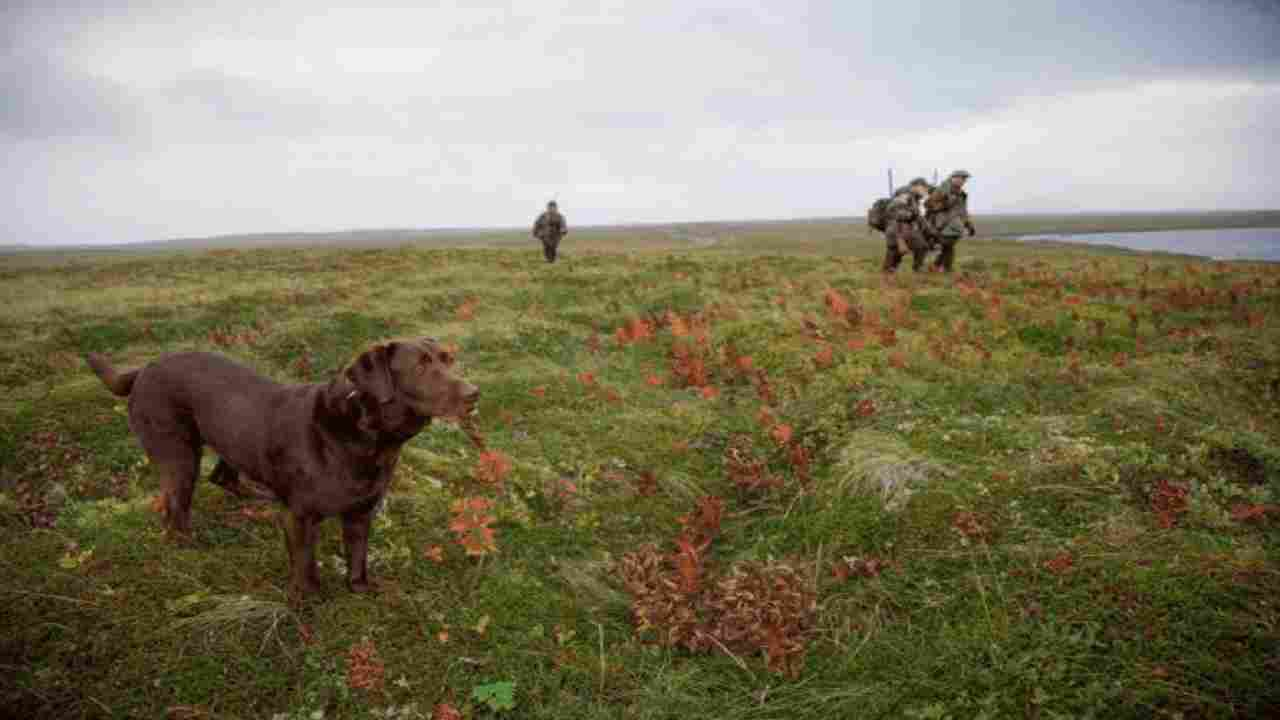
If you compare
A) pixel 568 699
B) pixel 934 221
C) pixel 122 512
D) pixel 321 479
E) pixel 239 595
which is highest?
pixel 934 221

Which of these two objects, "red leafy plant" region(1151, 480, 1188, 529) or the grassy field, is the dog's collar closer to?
the grassy field

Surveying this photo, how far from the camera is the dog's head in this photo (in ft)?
14.4

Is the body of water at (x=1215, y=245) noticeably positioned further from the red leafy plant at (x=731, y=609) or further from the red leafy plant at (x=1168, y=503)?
the red leafy plant at (x=731, y=609)

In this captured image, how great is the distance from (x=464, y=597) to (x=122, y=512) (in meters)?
3.58

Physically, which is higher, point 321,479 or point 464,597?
point 321,479

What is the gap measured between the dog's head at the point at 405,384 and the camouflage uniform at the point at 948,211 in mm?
18553

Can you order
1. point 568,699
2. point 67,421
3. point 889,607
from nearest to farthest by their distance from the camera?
point 568,699, point 889,607, point 67,421

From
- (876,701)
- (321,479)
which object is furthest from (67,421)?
(876,701)

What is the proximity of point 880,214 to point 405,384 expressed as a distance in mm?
21187

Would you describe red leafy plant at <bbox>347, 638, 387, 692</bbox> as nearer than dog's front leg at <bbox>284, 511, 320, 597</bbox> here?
Yes

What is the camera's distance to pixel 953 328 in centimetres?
1204

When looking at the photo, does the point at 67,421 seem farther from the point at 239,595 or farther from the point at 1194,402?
the point at 1194,402

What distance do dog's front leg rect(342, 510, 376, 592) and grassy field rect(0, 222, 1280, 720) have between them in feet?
0.59

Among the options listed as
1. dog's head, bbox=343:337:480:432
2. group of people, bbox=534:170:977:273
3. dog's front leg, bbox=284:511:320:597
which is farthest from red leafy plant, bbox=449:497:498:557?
group of people, bbox=534:170:977:273
